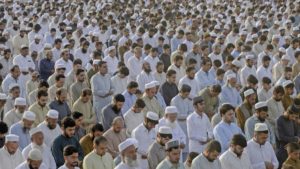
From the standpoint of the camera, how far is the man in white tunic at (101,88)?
43.0 feet

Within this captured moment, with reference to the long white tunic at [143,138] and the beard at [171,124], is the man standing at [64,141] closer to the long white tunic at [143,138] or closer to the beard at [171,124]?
the long white tunic at [143,138]

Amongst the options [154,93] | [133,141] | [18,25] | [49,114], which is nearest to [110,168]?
[133,141]

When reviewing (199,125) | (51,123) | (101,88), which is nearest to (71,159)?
(51,123)

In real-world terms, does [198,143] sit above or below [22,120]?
below

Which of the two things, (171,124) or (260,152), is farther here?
(171,124)

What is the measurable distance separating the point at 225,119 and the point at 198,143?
892mm

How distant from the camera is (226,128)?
10188mm

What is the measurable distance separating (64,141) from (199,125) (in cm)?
218

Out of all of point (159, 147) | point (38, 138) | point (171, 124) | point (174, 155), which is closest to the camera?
point (174, 155)

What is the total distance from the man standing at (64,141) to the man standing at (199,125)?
1.97 metres

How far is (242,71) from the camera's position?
47.7ft

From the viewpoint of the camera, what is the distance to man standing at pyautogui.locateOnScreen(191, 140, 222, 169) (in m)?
8.57

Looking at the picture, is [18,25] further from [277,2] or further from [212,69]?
[277,2]

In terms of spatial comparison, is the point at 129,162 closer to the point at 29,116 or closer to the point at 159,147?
the point at 159,147
